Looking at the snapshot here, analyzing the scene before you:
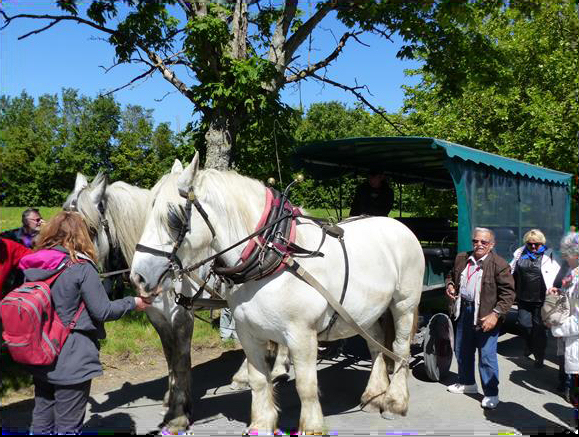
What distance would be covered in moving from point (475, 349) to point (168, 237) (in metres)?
3.34

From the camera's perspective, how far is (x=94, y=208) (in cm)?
378

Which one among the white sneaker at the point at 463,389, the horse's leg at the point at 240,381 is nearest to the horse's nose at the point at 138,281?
the horse's leg at the point at 240,381

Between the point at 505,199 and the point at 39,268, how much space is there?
18.6 feet

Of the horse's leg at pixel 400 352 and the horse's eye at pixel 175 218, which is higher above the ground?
the horse's eye at pixel 175 218

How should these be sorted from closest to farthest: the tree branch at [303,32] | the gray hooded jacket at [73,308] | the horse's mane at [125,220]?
the gray hooded jacket at [73,308] → the horse's mane at [125,220] → the tree branch at [303,32]

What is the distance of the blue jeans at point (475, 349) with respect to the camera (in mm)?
4348

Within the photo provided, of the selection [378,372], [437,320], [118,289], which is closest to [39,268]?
[118,289]

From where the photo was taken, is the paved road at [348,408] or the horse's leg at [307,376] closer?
the horse's leg at [307,376]

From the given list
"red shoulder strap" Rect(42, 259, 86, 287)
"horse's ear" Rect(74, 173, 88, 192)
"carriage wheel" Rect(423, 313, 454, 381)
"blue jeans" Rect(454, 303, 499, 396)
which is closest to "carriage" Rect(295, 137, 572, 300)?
"carriage wheel" Rect(423, 313, 454, 381)

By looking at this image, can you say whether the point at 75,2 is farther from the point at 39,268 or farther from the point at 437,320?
the point at 437,320

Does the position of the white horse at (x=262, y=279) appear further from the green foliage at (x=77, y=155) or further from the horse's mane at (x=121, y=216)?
the green foliage at (x=77, y=155)

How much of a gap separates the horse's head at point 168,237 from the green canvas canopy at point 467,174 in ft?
9.38

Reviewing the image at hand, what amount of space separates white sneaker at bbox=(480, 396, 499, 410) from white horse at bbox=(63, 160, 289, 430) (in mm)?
2627

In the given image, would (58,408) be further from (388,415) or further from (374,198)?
(374,198)
